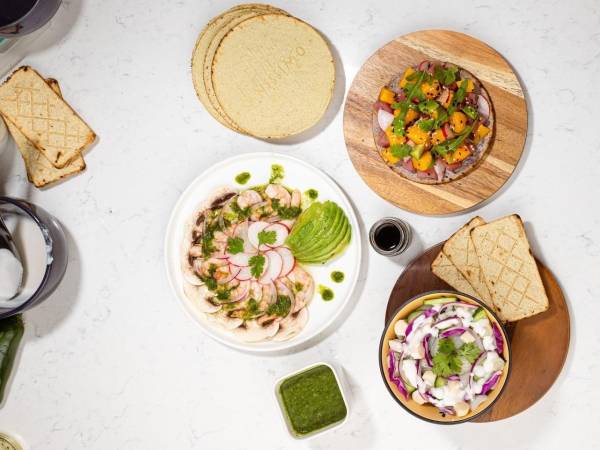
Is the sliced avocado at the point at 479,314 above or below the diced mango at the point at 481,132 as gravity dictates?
below

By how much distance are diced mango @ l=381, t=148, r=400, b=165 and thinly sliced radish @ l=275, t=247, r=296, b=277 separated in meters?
0.56

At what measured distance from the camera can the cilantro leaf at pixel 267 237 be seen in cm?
279

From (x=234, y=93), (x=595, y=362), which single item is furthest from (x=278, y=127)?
(x=595, y=362)

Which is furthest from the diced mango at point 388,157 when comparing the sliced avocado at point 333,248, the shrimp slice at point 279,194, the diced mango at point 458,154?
the shrimp slice at point 279,194

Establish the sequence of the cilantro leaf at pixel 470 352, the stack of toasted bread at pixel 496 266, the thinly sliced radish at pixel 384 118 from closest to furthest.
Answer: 1. the cilantro leaf at pixel 470 352
2. the stack of toasted bread at pixel 496 266
3. the thinly sliced radish at pixel 384 118

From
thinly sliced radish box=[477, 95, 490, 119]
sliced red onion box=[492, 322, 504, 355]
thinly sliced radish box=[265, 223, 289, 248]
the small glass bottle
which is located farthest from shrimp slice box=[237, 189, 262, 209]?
sliced red onion box=[492, 322, 504, 355]

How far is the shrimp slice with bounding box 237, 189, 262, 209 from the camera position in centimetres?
286

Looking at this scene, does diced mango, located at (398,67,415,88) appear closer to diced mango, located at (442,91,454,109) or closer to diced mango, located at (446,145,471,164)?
diced mango, located at (442,91,454,109)

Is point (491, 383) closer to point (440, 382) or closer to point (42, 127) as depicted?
point (440, 382)

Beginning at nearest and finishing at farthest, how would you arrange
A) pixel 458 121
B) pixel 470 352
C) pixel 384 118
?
pixel 470 352 → pixel 458 121 → pixel 384 118

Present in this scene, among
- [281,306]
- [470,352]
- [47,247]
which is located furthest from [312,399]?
[47,247]

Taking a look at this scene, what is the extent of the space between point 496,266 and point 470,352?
0.41 metres

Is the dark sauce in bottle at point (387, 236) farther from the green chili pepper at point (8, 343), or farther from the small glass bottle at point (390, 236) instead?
the green chili pepper at point (8, 343)

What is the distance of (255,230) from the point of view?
2.82m
